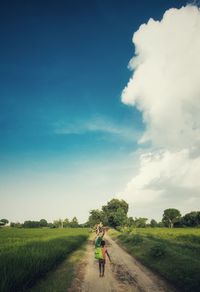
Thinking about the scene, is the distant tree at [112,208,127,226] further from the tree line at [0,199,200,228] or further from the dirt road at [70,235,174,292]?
the dirt road at [70,235,174,292]

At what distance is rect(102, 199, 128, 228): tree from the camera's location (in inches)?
3314

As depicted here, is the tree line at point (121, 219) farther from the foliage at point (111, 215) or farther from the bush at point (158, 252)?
the bush at point (158, 252)


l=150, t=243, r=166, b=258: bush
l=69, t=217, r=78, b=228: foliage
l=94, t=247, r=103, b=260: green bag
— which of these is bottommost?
l=69, t=217, r=78, b=228: foliage

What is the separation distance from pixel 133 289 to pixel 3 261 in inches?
211

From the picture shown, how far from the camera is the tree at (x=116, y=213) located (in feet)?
276

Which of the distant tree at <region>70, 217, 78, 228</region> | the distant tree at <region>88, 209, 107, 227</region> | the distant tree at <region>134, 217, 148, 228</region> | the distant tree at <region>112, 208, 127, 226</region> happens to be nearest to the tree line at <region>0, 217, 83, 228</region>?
the distant tree at <region>70, 217, 78, 228</region>

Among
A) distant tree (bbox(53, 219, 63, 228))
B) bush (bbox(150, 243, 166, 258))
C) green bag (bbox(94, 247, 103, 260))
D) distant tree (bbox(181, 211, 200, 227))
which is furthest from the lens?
distant tree (bbox(53, 219, 63, 228))

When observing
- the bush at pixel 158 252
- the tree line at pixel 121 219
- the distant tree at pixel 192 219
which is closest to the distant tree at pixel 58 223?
the tree line at pixel 121 219

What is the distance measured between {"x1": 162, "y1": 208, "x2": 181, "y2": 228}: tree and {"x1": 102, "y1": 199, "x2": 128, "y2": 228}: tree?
43.3m

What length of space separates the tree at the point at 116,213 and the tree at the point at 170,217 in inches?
1704

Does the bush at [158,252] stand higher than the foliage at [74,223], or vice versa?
the bush at [158,252]

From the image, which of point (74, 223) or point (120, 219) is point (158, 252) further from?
point (74, 223)

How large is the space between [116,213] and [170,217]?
6972cm

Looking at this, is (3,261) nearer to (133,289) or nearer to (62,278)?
(62,278)
